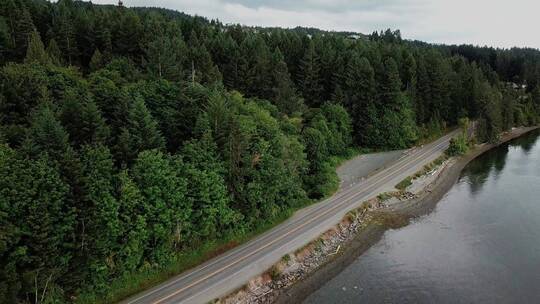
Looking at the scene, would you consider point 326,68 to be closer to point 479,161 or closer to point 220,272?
point 479,161

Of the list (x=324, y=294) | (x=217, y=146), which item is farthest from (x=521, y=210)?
(x=217, y=146)

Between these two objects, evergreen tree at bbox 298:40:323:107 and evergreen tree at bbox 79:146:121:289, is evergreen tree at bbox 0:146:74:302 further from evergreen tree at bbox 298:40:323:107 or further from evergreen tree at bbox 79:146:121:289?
evergreen tree at bbox 298:40:323:107

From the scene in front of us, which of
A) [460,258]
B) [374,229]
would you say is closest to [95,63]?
[374,229]

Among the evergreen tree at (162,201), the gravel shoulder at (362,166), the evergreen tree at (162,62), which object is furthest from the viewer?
the gravel shoulder at (362,166)

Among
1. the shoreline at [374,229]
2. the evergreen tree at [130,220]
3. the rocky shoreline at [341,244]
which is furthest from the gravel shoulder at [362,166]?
the evergreen tree at [130,220]

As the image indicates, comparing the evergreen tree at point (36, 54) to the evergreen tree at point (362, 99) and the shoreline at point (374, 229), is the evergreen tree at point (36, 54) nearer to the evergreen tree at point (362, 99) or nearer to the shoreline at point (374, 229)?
the shoreline at point (374, 229)

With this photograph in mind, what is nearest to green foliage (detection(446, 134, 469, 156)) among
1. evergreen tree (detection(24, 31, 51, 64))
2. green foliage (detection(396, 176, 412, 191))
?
green foliage (detection(396, 176, 412, 191))
